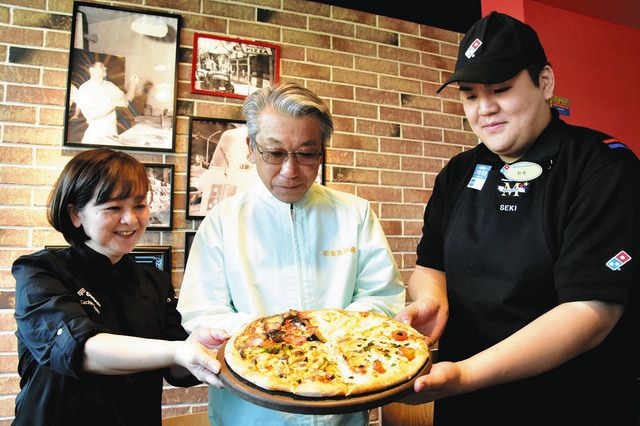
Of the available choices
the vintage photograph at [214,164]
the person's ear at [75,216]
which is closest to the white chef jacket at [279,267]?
the person's ear at [75,216]

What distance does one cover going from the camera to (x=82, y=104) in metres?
2.19

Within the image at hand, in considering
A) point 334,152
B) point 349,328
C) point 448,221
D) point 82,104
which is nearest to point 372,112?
point 334,152

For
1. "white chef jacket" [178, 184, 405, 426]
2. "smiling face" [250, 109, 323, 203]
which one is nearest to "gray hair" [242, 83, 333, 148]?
"smiling face" [250, 109, 323, 203]

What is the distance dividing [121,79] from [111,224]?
1.35 m

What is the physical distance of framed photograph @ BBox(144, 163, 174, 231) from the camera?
225 centimetres

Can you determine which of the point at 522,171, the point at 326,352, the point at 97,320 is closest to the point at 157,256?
the point at 97,320

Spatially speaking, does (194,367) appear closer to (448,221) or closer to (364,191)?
(448,221)

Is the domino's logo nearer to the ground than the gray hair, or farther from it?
nearer to the ground

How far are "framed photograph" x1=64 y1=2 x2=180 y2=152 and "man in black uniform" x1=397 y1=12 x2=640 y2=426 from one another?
5.66 ft

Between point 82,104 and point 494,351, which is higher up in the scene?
point 82,104

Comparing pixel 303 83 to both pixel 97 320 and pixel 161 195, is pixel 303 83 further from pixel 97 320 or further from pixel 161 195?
pixel 97 320

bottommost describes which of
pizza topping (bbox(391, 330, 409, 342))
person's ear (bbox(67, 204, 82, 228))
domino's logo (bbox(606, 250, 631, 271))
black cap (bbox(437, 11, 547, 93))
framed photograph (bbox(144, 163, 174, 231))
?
pizza topping (bbox(391, 330, 409, 342))

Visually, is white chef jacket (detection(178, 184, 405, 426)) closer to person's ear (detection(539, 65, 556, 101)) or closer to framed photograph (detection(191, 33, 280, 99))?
person's ear (detection(539, 65, 556, 101))

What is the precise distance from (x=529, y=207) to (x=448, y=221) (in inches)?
11.0
